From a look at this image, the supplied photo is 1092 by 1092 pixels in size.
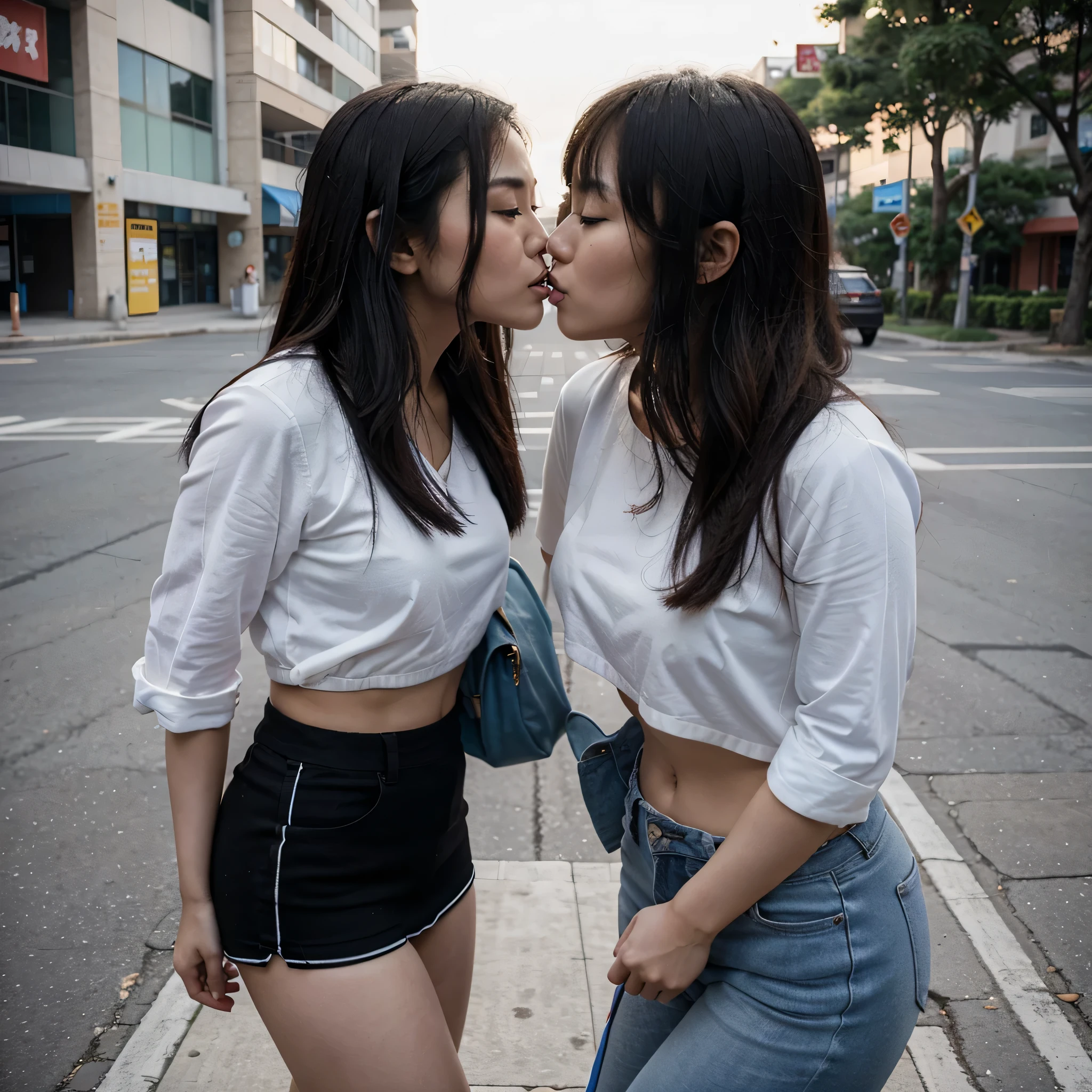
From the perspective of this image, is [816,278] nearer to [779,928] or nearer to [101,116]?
[779,928]

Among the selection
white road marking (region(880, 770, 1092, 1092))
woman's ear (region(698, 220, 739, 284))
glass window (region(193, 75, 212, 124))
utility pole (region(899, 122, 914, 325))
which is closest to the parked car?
utility pole (region(899, 122, 914, 325))

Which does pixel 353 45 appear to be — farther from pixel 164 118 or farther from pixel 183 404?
pixel 183 404

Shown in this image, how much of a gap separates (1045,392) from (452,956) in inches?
674

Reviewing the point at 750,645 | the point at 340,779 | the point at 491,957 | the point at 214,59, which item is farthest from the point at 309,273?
the point at 214,59

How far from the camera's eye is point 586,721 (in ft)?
6.46

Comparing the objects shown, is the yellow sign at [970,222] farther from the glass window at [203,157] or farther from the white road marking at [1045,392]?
the glass window at [203,157]

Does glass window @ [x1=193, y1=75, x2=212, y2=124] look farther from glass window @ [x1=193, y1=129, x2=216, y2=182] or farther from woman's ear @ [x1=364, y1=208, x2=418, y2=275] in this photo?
woman's ear @ [x1=364, y1=208, x2=418, y2=275]

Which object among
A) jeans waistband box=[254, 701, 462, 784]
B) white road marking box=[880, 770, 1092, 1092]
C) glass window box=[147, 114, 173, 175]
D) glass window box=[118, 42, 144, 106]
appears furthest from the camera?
glass window box=[147, 114, 173, 175]

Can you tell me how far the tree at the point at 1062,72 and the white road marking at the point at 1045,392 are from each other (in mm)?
8855

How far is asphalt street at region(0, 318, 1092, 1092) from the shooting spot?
10.2 feet

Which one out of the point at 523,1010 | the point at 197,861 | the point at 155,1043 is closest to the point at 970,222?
the point at 523,1010

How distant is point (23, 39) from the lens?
89.8 ft

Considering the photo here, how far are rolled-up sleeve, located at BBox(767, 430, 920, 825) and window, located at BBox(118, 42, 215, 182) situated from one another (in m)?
35.5

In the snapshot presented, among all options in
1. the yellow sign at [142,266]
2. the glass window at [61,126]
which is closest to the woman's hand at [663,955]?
the glass window at [61,126]
